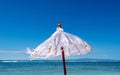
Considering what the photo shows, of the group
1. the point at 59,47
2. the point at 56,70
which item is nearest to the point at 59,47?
the point at 59,47

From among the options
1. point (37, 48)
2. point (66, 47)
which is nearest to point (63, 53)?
point (66, 47)

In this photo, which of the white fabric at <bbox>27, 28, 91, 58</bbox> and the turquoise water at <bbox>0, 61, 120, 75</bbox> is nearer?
the white fabric at <bbox>27, 28, 91, 58</bbox>

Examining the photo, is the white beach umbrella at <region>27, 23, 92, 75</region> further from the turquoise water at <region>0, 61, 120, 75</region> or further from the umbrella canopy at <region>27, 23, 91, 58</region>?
the turquoise water at <region>0, 61, 120, 75</region>

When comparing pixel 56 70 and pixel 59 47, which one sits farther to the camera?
pixel 56 70

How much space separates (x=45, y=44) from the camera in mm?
6457

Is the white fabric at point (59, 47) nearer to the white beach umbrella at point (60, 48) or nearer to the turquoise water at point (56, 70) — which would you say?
the white beach umbrella at point (60, 48)

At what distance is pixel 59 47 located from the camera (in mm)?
6367

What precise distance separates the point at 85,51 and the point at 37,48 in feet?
3.27

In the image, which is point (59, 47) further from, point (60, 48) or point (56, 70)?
point (56, 70)

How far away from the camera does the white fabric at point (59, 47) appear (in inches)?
251

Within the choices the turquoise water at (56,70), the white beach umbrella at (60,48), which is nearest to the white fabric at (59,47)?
the white beach umbrella at (60,48)

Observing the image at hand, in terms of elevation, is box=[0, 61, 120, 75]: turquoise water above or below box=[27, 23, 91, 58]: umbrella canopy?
above

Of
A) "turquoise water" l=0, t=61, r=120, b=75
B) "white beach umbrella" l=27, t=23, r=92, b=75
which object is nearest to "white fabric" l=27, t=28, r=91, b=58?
"white beach umbrella" l=27, t=23, r=92, b=75

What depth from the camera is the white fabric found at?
637cm
